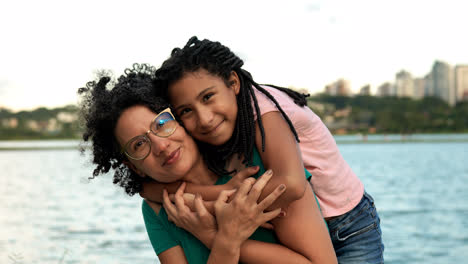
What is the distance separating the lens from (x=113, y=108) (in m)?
2.48

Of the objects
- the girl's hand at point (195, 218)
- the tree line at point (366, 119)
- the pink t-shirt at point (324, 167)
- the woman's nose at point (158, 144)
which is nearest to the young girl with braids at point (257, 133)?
the pink t-shirt at point (324, 167)

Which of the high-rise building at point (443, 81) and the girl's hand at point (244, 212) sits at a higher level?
the girl's hand at point (244, 212)

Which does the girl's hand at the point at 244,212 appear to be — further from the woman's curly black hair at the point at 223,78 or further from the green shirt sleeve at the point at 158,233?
the green shirt sleeve at the point at 158,233

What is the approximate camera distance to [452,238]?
1412cm

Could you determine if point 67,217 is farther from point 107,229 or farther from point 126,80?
point 126,80

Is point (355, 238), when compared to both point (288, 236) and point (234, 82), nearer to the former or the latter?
point (288, 236)

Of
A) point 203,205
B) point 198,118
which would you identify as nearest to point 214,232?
point 203,205

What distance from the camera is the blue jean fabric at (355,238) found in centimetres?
304

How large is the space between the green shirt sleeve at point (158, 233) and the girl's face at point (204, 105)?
1.60ft

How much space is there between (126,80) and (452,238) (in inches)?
535

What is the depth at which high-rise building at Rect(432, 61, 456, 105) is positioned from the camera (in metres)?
119

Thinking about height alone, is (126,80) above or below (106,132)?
above

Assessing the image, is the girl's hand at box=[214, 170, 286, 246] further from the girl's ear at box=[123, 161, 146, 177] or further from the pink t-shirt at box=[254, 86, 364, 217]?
the pink t-shirt at box=[254, 86, 364, 217]

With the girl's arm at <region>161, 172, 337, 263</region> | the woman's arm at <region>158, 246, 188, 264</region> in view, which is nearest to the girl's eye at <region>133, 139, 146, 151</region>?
the girl's arm at <region>161, 172, 337, 263</region>
